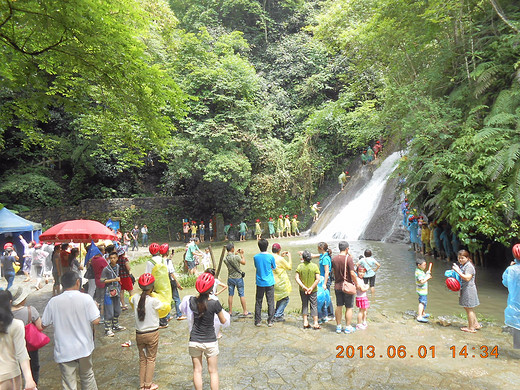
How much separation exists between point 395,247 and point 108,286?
1358 centimetres

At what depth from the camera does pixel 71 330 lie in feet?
12.8

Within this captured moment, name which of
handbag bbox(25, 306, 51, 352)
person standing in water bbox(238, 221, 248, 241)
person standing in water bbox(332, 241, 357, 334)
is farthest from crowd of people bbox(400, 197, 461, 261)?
person standing in water bbox(238, 221, 248, 241)

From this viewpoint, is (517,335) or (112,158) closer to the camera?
(517,335)

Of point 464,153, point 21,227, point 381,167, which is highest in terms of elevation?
point 381,167

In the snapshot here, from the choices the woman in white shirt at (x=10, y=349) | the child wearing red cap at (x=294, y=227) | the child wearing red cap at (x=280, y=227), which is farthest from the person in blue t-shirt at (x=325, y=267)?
the child wearing red cap at (x=294, y=227)

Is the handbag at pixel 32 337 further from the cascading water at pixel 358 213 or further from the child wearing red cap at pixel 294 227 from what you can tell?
the child wearing red cap at pixel 294 227

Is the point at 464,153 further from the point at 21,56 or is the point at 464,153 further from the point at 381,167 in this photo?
the point at 381,167

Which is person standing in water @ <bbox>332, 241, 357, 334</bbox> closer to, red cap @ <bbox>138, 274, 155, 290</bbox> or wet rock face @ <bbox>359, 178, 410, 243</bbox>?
red cap @ <bbox>138, 274, 155, 290</bbox>

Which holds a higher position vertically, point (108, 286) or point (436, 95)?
point (436, 95)

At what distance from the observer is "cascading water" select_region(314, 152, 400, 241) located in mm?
19844

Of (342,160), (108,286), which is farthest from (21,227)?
(342,160)

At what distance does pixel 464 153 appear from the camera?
922 centimetres

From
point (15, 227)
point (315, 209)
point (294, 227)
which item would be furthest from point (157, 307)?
point (315, 209)

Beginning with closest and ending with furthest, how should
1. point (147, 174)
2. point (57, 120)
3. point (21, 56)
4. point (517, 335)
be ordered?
point (517, 335) < point (21, 56) < point (57, 120) < point (147, 174)
